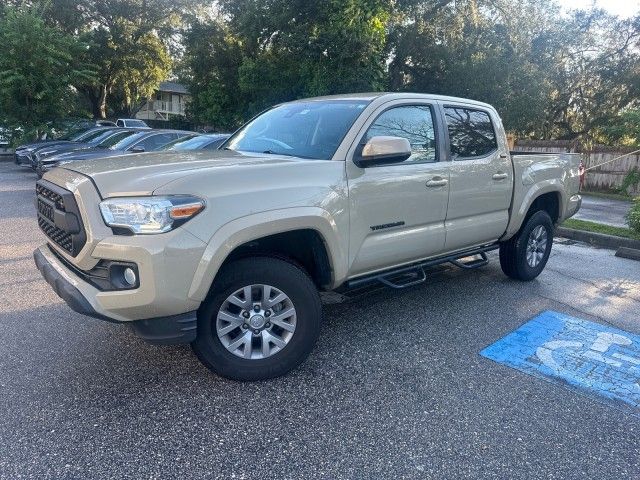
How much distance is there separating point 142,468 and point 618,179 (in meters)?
17.1

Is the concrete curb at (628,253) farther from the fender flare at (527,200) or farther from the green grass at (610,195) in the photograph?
the green grass at (610,195)

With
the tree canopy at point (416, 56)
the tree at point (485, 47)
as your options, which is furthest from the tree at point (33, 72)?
the tree at point (485, 47)

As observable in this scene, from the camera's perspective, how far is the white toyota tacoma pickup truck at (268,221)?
2.86 m

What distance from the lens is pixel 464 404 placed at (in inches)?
125

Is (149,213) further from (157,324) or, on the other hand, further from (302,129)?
(302,129)

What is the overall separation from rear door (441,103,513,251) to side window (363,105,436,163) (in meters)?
0.24

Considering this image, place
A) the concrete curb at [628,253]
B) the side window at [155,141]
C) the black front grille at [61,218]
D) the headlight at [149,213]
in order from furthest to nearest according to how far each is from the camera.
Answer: the side window at [155,141]
the concrete curb at [628,253]
the black front grille at [61,218]
the headlight at [149,213]

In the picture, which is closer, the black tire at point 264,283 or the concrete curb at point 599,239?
the black tire at point 264,283

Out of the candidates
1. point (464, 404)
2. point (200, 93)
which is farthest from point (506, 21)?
point (464, 404)

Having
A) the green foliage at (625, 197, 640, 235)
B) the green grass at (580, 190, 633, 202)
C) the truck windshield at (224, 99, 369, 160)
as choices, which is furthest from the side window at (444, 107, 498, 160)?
the green grass at (580, 190, 633, 202)

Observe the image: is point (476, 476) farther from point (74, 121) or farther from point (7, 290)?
point (74, 121)

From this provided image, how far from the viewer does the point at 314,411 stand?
3064 mm

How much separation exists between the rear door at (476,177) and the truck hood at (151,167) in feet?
5.62

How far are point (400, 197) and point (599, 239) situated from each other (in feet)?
20.0
